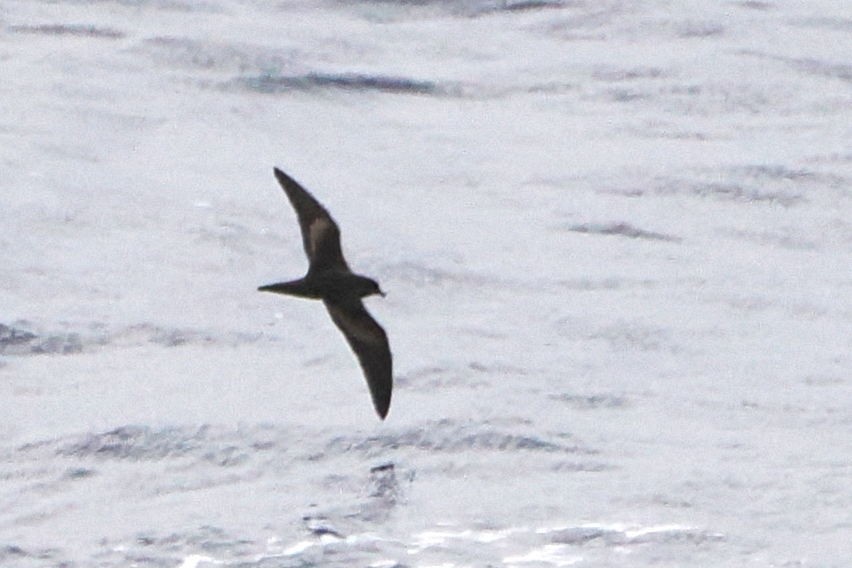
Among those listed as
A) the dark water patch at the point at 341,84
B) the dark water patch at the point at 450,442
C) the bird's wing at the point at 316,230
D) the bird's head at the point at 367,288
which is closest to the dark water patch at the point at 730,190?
the dark water patch at the point at 341,84

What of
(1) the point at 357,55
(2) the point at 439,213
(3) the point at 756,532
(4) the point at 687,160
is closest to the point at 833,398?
(3) the point at 756,532

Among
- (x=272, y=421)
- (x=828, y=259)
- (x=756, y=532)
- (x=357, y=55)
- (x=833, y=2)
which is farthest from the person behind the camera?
(x=833, y=2)

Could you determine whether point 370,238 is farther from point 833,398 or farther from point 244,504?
point 244,504

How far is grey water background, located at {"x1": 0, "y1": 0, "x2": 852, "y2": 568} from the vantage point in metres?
13.4

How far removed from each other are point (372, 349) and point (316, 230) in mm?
700

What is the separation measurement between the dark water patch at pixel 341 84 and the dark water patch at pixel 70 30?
7.90ft

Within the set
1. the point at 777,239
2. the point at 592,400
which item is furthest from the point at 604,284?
the point at 592,400

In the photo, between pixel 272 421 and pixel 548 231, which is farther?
pixel 548 231

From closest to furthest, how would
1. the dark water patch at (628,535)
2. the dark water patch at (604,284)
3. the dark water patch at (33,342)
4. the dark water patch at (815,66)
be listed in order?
the dark water patch at (628,535), the dark water patch at (33,342), the dark water patch at (604,284), the dark water patch at (815,66)

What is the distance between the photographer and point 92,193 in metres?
20.9

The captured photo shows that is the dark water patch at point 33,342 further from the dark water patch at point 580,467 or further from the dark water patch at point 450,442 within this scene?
the dark water patch at point 580,467

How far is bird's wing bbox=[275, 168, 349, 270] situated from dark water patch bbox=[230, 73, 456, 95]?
486 inches

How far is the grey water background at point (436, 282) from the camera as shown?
13.4 m

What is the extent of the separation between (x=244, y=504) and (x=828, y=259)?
7409 mm
